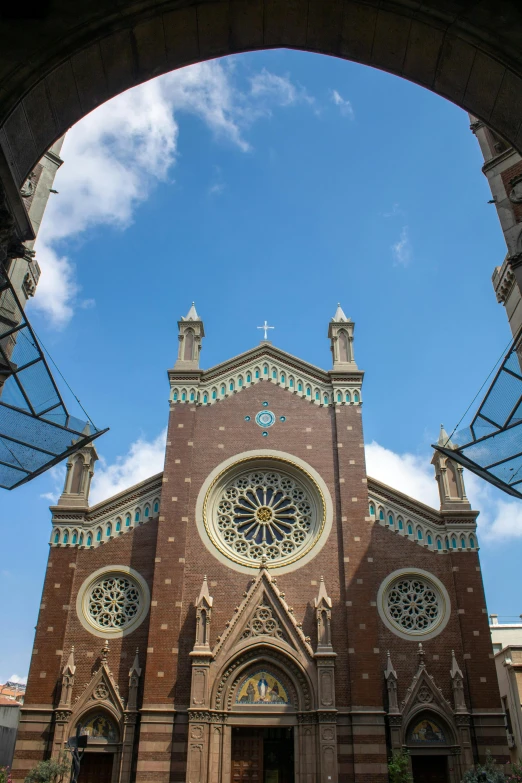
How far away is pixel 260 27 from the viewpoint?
8945mm

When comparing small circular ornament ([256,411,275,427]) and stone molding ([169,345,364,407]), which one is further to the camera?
stone molding ([169,345,364,407])

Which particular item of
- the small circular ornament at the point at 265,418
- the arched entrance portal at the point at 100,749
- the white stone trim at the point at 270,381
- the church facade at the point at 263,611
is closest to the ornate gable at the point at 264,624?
the church facade at the point at 263,611

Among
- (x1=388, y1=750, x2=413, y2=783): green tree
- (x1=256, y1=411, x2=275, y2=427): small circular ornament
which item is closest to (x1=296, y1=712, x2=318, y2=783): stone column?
(x1=388, y1=750, x2=413, y2=783): green tree

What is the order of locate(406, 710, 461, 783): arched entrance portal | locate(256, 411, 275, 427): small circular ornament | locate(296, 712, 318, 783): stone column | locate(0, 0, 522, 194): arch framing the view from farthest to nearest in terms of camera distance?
locate(256, 411, 275, 427): small circular ornament, locate(406, 710, 461, 783): arched entrance portal, locate(296, 712, 318, 783): stone column, locate(0, 0, 522, 194): arch framing the view

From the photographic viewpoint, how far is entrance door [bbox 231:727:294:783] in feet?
78.3

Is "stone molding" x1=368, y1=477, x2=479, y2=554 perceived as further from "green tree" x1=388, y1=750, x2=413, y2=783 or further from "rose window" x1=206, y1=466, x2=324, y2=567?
"green tree" x1=388, y1=750, x2=413, y2=783

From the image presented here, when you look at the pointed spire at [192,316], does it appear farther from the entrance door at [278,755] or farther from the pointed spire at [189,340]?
the entrance door at [278,755]

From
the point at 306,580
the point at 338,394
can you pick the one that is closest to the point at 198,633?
the point at 306,580

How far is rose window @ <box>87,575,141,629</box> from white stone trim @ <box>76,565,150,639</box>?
0.16m

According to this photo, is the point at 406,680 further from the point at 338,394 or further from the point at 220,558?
the point at 338,394

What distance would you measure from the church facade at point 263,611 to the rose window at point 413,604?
0.27 ft

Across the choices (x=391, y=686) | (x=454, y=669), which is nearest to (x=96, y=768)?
(x=391, y=686)

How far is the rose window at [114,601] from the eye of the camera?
26812mm

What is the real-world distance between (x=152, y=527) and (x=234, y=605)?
514 cm
